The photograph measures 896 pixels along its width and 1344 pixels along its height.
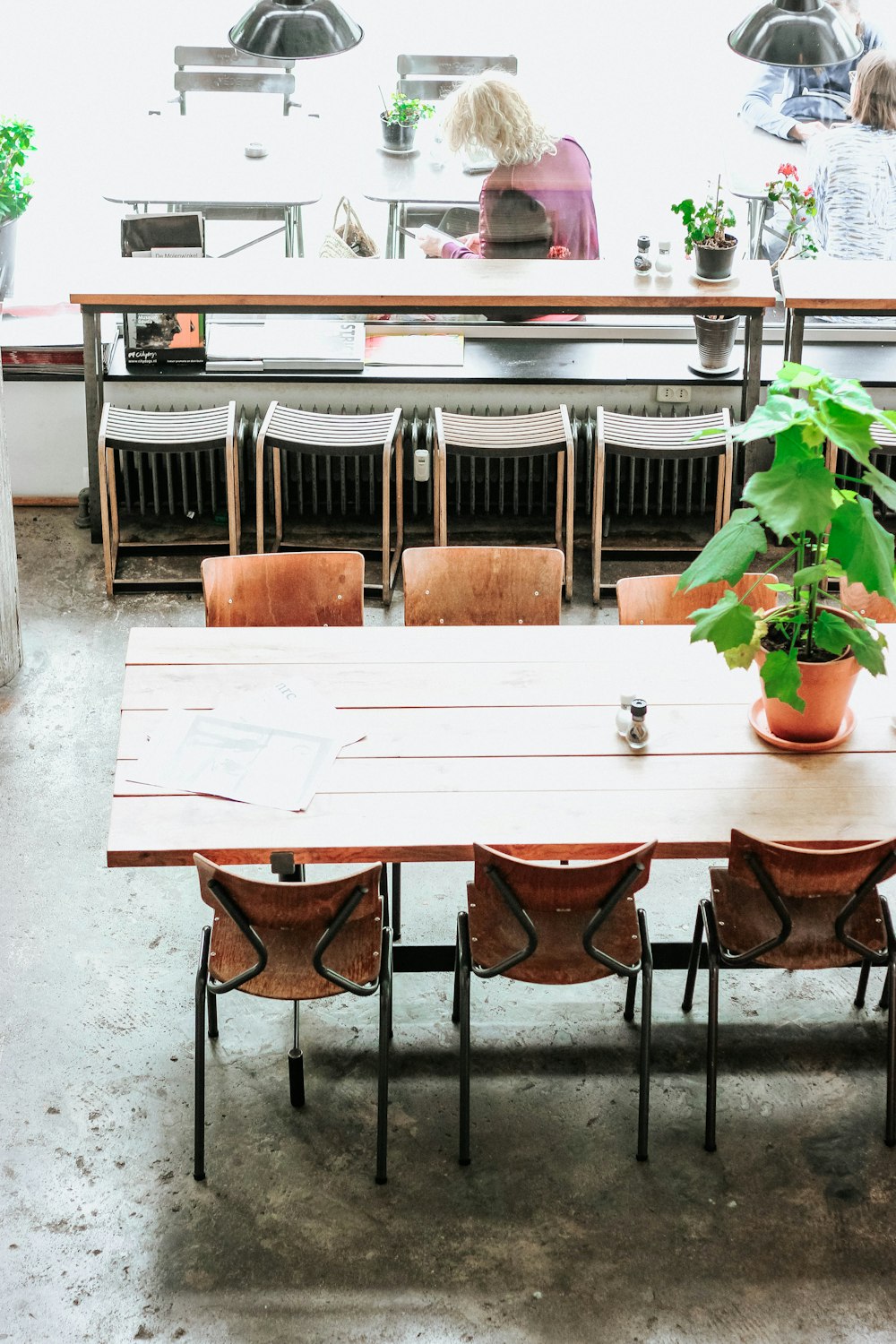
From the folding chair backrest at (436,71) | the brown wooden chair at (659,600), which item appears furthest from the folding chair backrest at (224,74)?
the brown wooden chair at (659,600)

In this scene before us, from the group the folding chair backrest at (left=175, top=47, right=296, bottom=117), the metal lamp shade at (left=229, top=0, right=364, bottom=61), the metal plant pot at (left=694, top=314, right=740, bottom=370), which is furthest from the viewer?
the folding chair backrest at (left=175, top=47, right=296, bottom=117)

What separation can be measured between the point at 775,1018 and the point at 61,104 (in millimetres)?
10208

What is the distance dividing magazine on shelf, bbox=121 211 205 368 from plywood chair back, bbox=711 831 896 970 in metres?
3.85

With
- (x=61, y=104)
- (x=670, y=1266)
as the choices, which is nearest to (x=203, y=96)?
(x=61, y=104)

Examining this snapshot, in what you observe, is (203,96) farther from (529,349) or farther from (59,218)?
(529,349)

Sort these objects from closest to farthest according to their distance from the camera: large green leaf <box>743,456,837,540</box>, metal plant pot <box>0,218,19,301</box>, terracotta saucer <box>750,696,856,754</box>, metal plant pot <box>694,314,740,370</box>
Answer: large green leaf <box>743,456,837,540</box>
terracotta saucer <box>750,696,856,754</box>
metal plant pot <box>694,314,740,370</box>
metal plant pot <box>0,218,19,301</box>

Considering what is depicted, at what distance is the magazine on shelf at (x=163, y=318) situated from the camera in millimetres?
6629

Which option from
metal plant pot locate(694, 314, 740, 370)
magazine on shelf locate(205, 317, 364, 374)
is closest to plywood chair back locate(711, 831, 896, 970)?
metal plant pot locate(694, 314, 740, 370)

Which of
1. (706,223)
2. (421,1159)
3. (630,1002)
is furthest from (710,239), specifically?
(421,1159)

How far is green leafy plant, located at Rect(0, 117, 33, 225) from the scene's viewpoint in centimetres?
748

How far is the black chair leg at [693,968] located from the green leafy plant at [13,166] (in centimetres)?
547

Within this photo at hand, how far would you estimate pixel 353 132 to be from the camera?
426 inches

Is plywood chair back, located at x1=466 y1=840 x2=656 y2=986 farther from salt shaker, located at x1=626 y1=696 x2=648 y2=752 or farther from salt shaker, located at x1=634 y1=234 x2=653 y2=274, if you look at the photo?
salt shaker, located at x1=634 y1=234 x2=653 y2=274

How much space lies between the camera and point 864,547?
351 cm
